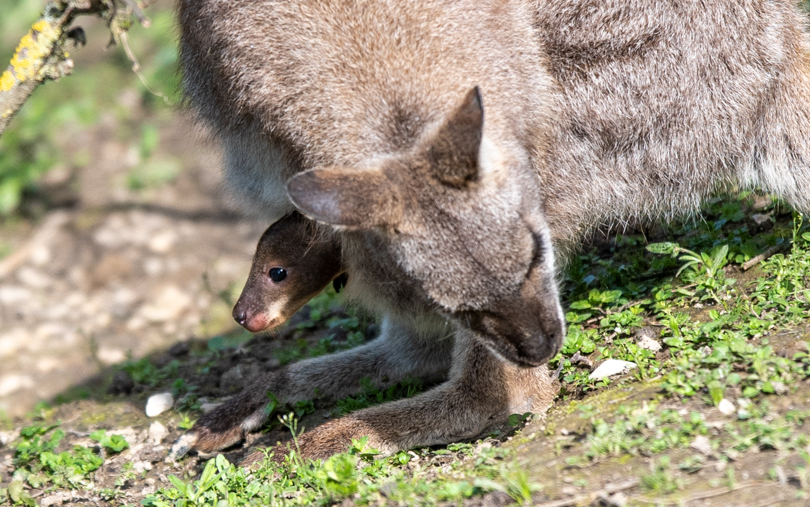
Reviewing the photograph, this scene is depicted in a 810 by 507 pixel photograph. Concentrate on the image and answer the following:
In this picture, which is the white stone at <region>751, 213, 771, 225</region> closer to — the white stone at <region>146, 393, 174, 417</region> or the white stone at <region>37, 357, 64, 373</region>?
the white stone at <region>146, 393, 174, 417</region>

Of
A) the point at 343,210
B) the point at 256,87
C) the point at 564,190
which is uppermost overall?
the point at 256,87

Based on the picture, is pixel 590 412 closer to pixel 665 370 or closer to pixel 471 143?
pixel 665 370

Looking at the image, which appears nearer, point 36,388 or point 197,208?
point 36,388

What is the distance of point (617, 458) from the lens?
2906 mm

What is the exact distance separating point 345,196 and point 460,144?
511 mm

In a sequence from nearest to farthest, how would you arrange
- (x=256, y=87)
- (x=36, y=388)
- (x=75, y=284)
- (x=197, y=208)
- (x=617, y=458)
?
(x=617, y=458) < (x=256, y=87) < (x=36, y=388) < (x=75, y=284) < (x=197, y=208)

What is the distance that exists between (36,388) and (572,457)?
5.04m

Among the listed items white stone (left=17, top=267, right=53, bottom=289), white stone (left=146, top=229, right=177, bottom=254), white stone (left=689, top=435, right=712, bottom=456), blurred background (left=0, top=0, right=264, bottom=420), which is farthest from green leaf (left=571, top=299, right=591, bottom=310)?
white stone (left=17, top=267, right=53, bottom=289)

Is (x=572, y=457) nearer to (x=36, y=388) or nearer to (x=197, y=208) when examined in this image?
(x=36, y=388)

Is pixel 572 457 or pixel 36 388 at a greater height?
pixel 572 457

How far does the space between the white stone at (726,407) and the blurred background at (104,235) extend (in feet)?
14.2

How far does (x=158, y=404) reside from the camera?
4.96 meters

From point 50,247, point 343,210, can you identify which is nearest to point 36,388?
point 50,247

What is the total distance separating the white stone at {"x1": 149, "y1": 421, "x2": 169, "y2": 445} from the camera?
15.1 feet
